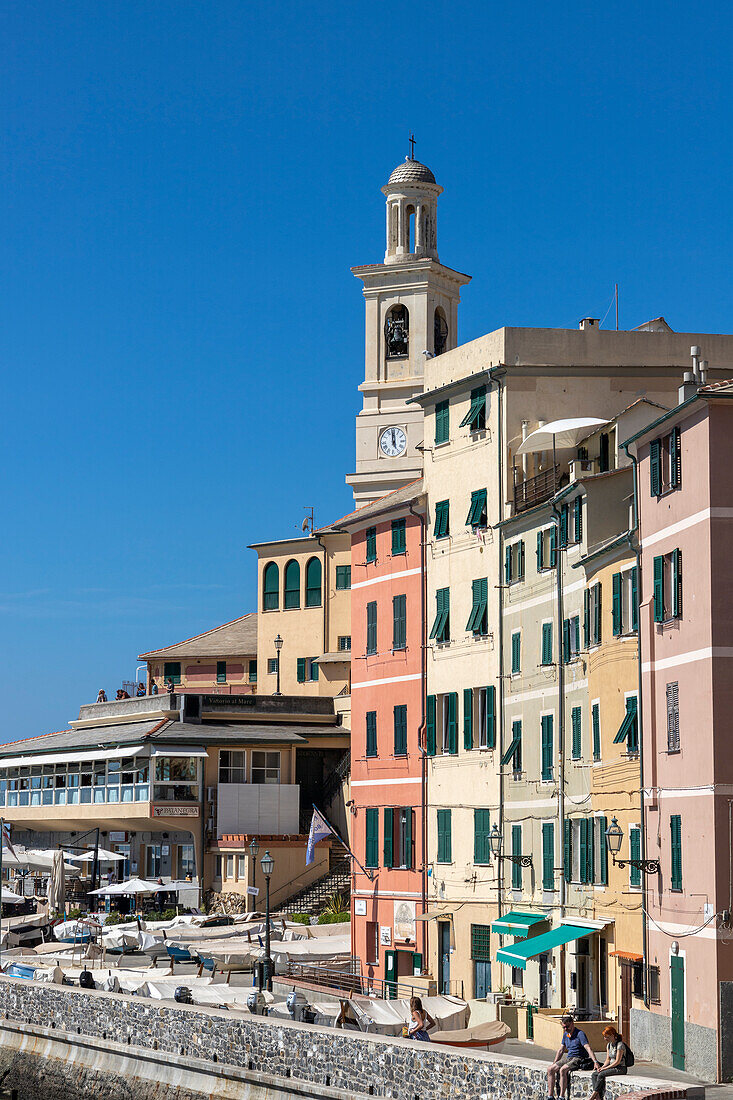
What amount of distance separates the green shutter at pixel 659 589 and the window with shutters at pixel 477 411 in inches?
641

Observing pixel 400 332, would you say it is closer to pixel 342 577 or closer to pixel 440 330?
pixel 440 330

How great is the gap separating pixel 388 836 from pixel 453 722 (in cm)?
581

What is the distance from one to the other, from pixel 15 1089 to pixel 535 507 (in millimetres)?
21143

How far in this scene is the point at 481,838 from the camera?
49.3 meters

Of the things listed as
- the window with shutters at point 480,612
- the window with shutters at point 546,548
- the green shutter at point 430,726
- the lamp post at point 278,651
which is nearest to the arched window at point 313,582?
the lamp post at point 278,651

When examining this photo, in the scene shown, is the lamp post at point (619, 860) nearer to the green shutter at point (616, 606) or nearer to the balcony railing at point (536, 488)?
the green shutter at point (616, 606)

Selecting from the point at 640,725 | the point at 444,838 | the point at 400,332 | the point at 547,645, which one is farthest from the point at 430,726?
the point at 400,332

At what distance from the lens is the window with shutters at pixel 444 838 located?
5159 centimetres

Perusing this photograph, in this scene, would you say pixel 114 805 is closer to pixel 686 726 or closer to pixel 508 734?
pixel 508 734

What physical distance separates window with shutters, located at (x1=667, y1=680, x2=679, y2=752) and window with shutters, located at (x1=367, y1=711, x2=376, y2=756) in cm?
2324

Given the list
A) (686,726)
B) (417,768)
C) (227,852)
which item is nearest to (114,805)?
(227,852)

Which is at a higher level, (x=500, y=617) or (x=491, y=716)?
(x=500, y=617)

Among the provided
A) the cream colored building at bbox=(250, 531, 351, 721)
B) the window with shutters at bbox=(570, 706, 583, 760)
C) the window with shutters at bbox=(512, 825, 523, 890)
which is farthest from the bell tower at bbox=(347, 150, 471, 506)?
the window with shutters at bbox=(570, 706, 583, 760)

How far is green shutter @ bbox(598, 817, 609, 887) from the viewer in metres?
39.2
